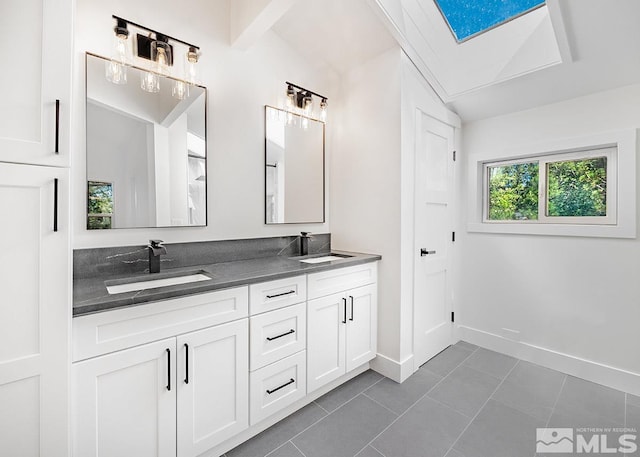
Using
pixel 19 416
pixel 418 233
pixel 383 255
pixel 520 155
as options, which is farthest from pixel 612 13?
pixel 19 416

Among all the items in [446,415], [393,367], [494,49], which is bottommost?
[446,415]

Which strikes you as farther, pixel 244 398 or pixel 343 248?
pixel 343 248

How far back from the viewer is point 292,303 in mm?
1770

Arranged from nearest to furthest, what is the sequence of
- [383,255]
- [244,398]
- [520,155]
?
[244,398] → [383,255] → [520,155]

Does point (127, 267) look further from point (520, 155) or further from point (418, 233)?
point (520, 155)

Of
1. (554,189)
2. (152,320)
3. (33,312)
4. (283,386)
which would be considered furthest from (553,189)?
(33,312)

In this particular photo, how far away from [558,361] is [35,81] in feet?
12.1

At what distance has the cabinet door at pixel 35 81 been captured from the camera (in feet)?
3.13

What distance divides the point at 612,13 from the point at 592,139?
2.91ft

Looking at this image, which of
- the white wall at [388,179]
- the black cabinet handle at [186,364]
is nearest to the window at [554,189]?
the white wall at [388,179]

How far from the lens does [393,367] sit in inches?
89.2

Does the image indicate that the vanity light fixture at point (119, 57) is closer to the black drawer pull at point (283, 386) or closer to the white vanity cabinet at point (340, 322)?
the white vanity cabinet at point (340, 322)

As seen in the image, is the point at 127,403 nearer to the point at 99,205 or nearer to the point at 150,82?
the point at 99,205

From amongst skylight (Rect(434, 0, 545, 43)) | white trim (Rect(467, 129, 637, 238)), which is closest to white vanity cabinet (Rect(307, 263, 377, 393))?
white trim (Rect(467, 129, 637, 238))
